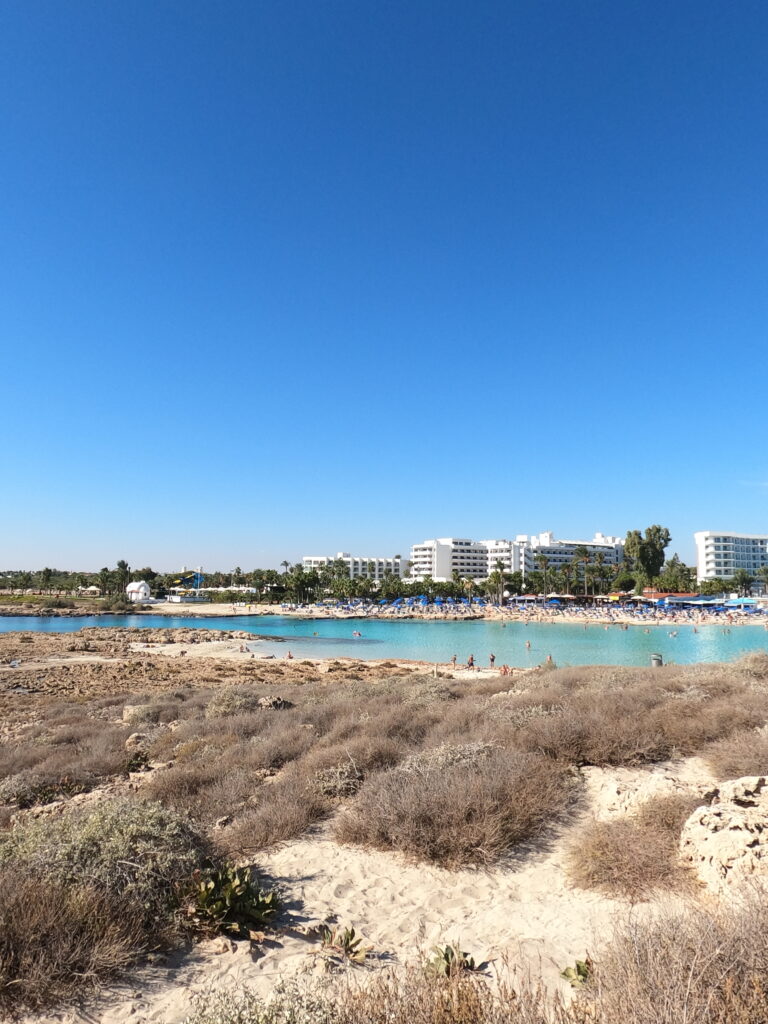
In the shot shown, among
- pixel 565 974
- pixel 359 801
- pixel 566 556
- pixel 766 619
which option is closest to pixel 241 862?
pixel 359 801

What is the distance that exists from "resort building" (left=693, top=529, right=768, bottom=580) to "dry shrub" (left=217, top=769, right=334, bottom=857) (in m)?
185

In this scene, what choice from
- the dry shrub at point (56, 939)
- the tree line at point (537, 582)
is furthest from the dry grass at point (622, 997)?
the tree line at point (537, 582)

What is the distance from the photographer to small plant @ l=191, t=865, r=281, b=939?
494cm

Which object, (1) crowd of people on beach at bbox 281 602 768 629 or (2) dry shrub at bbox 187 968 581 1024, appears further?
(1) crowd of people on beach at bbox 281 602 768 629

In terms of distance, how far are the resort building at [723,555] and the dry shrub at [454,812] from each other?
185 m

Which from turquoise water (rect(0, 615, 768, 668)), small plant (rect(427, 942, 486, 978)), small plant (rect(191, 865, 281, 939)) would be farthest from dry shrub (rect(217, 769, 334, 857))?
turquoise water (rect(0, 615, 768, 668))

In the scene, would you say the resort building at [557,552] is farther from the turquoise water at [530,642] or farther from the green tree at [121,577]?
the green tree at [121,577]

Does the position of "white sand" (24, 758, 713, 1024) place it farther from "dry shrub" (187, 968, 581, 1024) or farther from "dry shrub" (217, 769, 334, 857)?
"dry shrub" (187, 968, 581, 1024)

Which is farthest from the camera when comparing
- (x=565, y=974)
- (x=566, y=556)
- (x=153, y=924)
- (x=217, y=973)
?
(x=566, y=556)

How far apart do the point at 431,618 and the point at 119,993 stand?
376 feet

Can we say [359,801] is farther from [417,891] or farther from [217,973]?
[217,973]

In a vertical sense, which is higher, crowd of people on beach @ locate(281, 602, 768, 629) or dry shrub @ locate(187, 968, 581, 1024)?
dry shrub @ locate(187, 968, 581, 1024)

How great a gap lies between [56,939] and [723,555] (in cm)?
19472

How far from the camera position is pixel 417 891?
570 cm
